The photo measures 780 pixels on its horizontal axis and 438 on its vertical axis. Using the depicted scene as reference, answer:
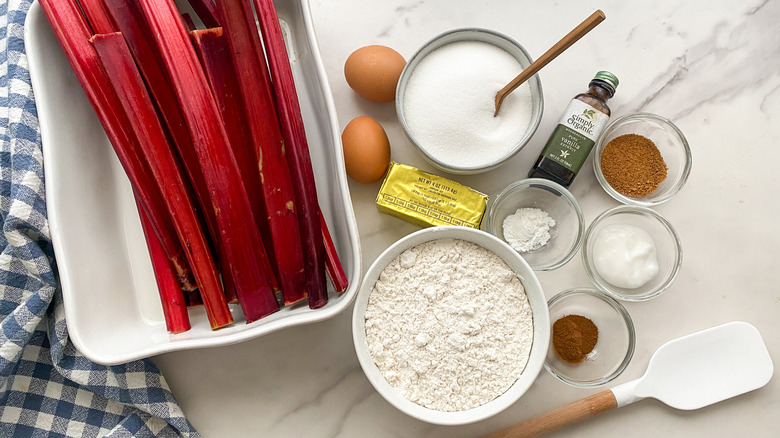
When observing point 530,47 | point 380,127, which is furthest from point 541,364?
point 530,47

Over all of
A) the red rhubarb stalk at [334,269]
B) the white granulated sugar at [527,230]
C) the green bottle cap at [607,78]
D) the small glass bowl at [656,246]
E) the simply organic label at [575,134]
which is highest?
the green bottle cap at [607,78]

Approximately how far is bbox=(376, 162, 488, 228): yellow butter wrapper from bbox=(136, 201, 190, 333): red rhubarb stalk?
0.41 m

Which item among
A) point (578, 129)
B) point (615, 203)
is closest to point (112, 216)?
point (578, 129)

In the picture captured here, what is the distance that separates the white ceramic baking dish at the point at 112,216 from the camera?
35.2 inches

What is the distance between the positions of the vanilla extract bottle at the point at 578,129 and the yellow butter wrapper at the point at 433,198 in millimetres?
159

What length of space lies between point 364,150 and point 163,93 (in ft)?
1.21

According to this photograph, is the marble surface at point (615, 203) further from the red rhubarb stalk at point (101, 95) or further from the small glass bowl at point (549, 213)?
the red rhubarb stalk at point (101, 95)

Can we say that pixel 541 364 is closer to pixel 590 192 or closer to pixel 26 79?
pixel 590 192

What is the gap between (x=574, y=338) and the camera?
3.46 feet

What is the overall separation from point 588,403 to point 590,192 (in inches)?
17.2

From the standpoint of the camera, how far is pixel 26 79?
3.24 ft

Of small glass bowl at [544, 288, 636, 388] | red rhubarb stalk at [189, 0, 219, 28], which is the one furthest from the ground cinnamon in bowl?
red rhubarb stalk at [189, 0, 219, 28]

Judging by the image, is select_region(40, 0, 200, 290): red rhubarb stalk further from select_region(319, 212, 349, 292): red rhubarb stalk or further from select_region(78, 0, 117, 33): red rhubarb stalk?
select_region(319, 212, 349, 292): red rhubarb stalk

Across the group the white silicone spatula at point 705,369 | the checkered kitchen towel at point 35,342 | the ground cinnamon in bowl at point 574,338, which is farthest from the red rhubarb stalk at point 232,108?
the white silicone spatula at point 705,369
